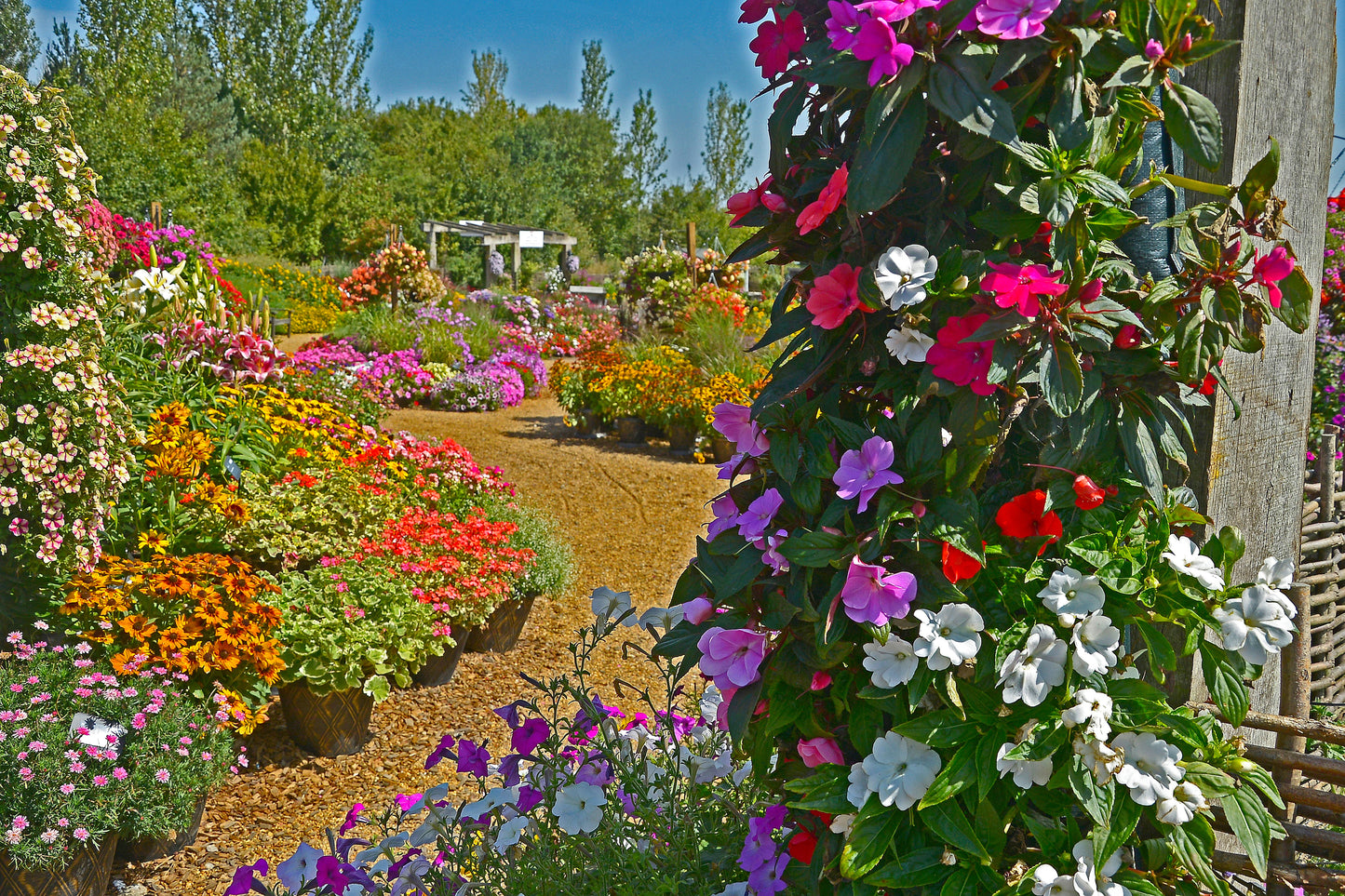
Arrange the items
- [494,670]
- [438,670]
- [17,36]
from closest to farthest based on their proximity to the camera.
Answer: [438,670], [494,670], [17,36]

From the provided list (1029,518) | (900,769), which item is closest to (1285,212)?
(1029,518)

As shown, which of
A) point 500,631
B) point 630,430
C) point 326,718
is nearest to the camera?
point 326,718

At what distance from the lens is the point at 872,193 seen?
876 millimetres

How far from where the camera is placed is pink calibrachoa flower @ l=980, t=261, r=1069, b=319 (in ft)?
2.84

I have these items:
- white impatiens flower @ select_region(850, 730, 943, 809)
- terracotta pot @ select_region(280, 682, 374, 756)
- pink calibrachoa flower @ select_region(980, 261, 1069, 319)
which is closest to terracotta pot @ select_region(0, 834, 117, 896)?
terracotta pot @ select_region(280, 682, 374, 756)

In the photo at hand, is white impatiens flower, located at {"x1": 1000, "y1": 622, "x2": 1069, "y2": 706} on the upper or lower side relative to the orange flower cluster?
upper

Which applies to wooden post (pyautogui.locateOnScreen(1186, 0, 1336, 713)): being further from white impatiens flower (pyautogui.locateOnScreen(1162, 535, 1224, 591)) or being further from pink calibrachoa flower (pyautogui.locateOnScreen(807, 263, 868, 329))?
pink calibrachoa flower (pyautogui.locateOnScreen(807, 263, 868, 329))

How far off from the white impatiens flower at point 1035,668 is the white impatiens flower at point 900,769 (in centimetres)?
11

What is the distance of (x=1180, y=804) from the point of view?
0.92 meters

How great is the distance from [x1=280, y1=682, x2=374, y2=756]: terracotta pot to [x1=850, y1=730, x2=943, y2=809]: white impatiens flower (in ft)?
7.85

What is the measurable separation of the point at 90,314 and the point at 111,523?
0.70 metres

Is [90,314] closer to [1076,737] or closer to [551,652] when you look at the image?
[551,652]

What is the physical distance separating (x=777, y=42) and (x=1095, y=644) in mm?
760

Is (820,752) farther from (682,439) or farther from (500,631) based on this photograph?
(682,439)
